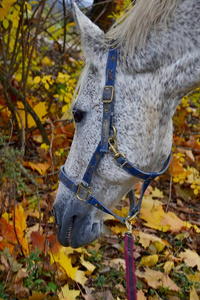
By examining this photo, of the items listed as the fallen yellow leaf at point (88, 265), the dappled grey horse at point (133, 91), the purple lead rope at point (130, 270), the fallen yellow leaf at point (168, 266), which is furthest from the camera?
the fallen yellow leaf at point (168, 266)

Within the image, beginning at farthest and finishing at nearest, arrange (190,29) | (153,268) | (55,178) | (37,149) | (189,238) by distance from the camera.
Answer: (37,149) < (55,178) < (189,238) < (153,268) < (190,29)

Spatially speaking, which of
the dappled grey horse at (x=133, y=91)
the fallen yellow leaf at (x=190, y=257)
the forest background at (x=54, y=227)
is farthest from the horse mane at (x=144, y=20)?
the fallen yellow leaf at (x=190, y=257)

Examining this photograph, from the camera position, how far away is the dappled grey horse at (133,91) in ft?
6.29

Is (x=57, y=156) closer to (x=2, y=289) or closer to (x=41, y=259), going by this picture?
(x=41, y=259)

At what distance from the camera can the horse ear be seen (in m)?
2.07

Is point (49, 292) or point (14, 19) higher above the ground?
point (14, 19)

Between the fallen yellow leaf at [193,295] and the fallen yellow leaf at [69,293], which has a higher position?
the fallen yellow leaf at [193,295]

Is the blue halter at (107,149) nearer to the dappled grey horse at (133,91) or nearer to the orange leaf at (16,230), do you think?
the dappled grey horse at (133,91)

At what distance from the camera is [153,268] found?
116 inches

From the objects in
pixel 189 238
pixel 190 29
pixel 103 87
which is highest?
pixel 190 29

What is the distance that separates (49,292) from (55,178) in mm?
1570

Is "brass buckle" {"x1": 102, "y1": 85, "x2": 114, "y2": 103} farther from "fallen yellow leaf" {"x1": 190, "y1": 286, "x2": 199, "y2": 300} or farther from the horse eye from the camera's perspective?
"fallen yellow leaf" {"x1": 190, "y1": 286, "x2": 199, "y2": 300}

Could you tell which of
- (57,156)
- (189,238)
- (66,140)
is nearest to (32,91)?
(66,140)

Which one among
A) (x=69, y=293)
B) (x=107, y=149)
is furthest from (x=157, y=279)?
(x=107, y=149)
